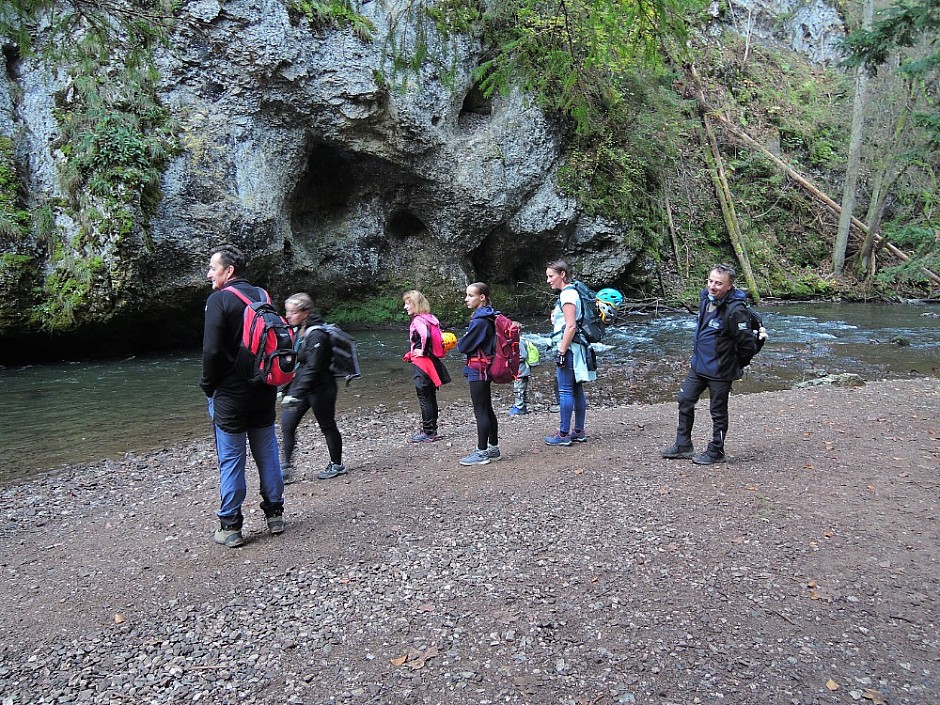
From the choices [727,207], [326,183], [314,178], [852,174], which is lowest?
[727,207]

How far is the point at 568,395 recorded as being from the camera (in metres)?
6.51

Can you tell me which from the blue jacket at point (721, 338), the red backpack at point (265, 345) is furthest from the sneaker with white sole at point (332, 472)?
the blue jacket at point (721, 338)

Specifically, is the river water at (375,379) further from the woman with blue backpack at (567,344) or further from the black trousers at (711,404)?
the black trousers at (711,404)

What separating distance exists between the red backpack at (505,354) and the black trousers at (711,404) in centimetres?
162

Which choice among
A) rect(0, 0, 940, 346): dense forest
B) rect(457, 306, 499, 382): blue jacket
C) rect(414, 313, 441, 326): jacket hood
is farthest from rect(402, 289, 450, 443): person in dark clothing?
rect(0, 0, 940, 346): dense forest

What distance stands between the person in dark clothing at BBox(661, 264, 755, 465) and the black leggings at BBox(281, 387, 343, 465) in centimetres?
342

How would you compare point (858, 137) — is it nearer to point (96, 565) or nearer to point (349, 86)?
point (349, 86)

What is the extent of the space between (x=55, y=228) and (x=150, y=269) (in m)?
2.15

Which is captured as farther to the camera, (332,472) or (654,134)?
(654,134)

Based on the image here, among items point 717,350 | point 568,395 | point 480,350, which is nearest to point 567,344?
point 568,395

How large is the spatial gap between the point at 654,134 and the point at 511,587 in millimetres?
20763

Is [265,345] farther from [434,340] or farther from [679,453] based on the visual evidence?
[679,453]

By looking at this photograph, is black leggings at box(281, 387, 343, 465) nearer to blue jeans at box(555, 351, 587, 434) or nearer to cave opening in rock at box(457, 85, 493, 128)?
blue jeans at box(555, 351, 587, 434)

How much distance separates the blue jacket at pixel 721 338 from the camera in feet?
17.9
